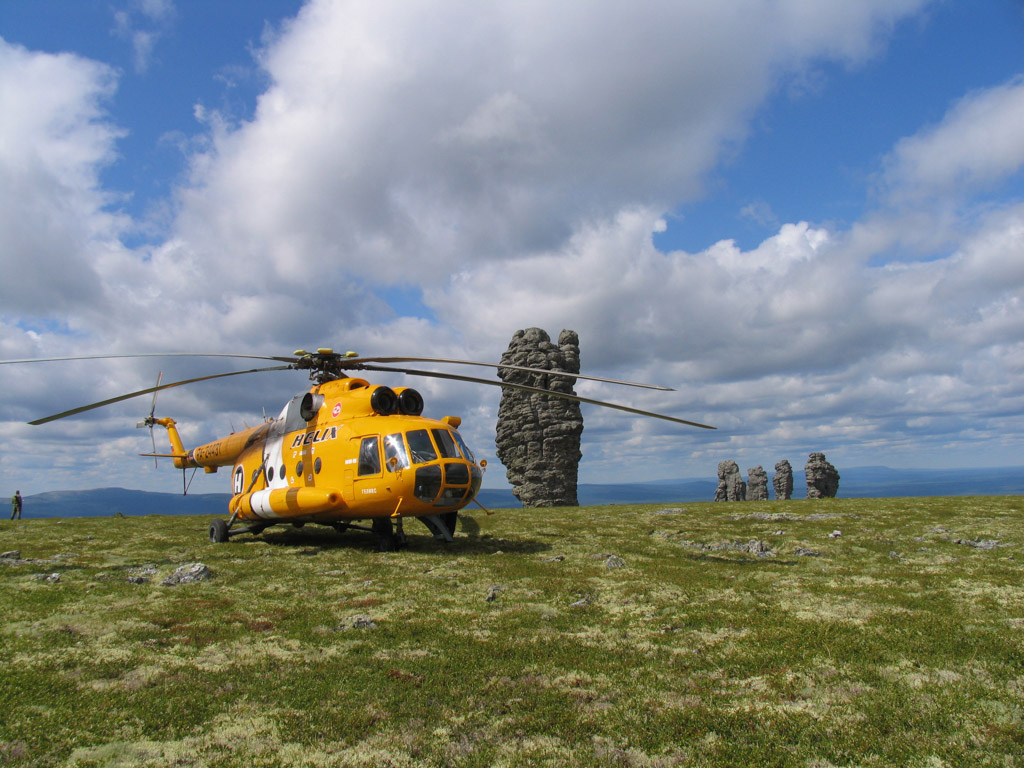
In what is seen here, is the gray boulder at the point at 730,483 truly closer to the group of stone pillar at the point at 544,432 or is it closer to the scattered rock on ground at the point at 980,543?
the group of stone pillar at the point at 544,432

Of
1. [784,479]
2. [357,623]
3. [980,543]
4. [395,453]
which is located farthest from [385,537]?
[784,479]

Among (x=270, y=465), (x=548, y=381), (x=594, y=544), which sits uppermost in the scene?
(x=548, y=381)

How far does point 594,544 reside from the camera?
1711 cm

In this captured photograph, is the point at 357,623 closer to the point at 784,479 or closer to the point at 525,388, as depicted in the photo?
the point at 525,388

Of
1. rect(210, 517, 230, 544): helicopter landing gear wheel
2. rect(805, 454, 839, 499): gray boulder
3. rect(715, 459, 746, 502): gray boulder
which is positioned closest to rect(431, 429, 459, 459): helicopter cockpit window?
rect(210, 517, 230, 544): helicopter landing gear wheel

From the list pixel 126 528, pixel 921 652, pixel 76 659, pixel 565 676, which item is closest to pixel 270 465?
pixel 126 528

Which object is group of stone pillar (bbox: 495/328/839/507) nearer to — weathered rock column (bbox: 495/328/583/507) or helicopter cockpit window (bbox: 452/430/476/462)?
weathered rock column (bbox: 495/328/583/507)

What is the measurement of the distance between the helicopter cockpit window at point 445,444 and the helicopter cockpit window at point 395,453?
94 centimetres

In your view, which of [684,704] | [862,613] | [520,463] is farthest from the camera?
[520,463]

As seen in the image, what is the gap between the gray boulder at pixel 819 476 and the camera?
5578cm

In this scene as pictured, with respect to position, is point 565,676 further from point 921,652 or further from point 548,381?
point 548,381

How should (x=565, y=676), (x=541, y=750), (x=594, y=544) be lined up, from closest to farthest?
(x=541, y=750) → (x=565, y=676) → (x=594, y=544)

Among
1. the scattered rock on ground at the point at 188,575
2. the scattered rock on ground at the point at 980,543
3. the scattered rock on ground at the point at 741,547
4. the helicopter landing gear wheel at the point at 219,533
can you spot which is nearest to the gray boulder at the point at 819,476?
the scattered rock on ground at the point at 980,543

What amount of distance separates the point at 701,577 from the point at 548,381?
3905 cm
